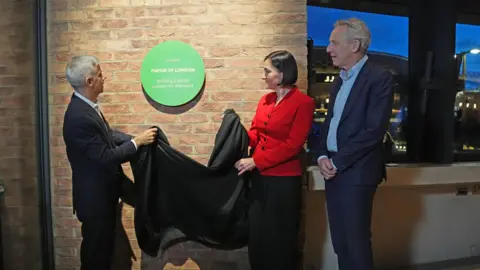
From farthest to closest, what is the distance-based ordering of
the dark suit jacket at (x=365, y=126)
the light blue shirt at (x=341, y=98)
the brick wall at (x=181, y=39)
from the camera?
the brick wall at (x=181, y=39)
the light blue shirt at (x=341, y=98)
the dark suit jacket at (x=365, y=126)

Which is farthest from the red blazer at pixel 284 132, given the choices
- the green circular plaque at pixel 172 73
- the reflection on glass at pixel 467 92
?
the reflection on glass at pixel 467 92

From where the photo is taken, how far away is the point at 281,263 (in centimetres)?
279

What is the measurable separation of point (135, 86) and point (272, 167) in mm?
1184

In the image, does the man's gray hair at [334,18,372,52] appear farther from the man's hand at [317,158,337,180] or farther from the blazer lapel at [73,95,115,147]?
the blazer lapel at [73,95,115,147]

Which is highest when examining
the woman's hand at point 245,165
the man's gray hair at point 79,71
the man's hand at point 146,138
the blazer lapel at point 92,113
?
the man's gray hair at point 79,71

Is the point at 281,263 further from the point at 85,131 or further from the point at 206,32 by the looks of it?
the point at 206,32

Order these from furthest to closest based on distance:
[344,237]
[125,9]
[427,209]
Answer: [427,209] → [125,9] → [344,237]

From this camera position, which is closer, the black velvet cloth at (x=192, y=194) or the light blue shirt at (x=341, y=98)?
the light blue shirt at (x=341, y=98)

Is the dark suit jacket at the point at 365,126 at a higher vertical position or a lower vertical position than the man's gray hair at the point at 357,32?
lower

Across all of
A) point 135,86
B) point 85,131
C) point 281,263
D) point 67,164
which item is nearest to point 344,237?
point 281,263

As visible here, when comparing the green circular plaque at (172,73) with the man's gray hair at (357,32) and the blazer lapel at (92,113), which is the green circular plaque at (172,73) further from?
the man's gray hair at (357,32)

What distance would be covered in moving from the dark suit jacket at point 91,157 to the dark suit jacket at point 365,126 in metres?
1.24

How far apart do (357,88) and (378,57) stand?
6.42 feet

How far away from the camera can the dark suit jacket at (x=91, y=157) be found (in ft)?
8.31
